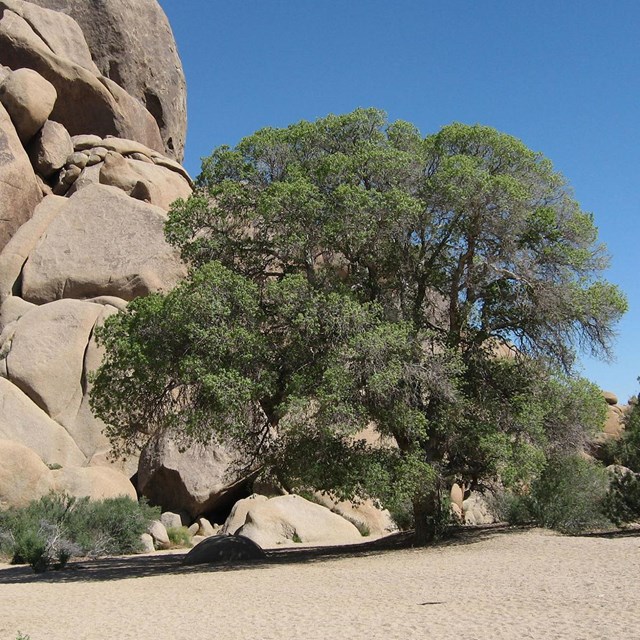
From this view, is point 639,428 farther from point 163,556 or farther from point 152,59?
point 152,59

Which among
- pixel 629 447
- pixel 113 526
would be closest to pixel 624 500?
pixel 629 447

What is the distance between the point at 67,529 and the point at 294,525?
6.93 meters

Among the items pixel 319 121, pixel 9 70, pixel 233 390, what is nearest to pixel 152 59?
pixel 9 70

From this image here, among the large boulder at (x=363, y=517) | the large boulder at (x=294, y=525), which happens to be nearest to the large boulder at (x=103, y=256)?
the large boulder at (x=363, y=517)

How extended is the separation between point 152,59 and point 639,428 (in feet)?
114

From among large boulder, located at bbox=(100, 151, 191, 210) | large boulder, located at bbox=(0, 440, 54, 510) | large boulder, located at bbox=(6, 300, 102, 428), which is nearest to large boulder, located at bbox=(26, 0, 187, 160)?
large boulder, located at bbox=(100, 151, 191, 210)

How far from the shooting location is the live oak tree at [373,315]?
51.1 feet

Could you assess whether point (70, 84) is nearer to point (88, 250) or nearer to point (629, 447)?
point (88, 250)

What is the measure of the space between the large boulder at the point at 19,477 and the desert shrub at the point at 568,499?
44.8ft

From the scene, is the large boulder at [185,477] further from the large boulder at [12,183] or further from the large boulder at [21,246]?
the large boulder at [12,183]

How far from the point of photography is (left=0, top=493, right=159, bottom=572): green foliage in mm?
18125

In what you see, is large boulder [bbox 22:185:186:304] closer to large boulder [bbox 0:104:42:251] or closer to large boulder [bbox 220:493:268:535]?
large boulder [bbox 0:104:42:251]

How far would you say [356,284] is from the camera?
18.4m

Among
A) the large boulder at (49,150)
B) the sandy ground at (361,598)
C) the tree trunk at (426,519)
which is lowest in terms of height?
the sandy ground at (361,598)
